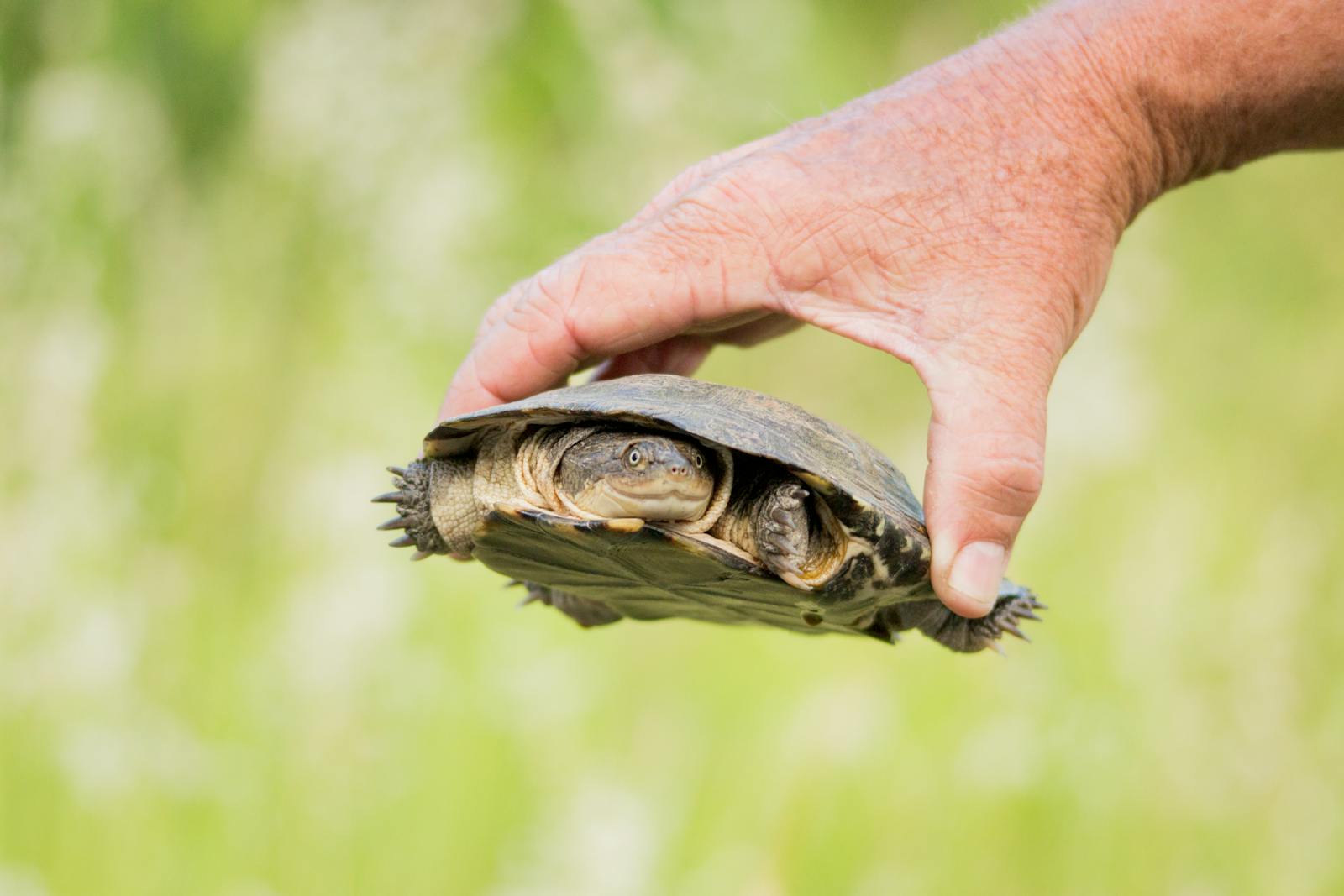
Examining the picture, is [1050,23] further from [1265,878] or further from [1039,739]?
[1265,878]

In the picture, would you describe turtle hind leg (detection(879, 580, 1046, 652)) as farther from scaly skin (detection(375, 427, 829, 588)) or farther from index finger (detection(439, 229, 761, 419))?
index finger (detection(439, 229, 761, 419))

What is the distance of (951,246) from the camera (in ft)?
4.57

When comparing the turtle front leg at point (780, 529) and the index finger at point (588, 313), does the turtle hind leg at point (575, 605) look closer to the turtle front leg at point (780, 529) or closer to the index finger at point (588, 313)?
the index finger at point (588, 313)

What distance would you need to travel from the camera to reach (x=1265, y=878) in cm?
264

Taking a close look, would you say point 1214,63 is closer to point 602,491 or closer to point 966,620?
point 966,620

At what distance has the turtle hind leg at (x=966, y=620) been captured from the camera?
5.13 feet

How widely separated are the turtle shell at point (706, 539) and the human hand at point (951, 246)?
78 mm

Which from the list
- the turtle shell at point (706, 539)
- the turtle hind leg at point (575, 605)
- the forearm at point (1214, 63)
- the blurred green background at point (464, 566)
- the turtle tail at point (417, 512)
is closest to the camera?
the turtle shell at point (706, 539)

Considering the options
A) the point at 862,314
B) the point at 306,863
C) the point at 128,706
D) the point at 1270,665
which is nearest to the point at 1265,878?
the point at 1270,665

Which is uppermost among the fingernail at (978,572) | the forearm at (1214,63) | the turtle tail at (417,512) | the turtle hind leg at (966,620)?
the forearm at (1214,63)

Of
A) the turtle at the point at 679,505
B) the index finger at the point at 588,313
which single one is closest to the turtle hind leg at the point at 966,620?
the turtle at the point at 679,505

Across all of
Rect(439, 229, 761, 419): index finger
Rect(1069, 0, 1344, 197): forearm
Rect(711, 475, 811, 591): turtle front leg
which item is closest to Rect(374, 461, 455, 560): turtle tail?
Rect(439, 229, 761, 419): index finger

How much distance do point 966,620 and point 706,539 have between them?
0.54 meters

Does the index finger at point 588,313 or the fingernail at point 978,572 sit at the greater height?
the index finger at point 588,313
